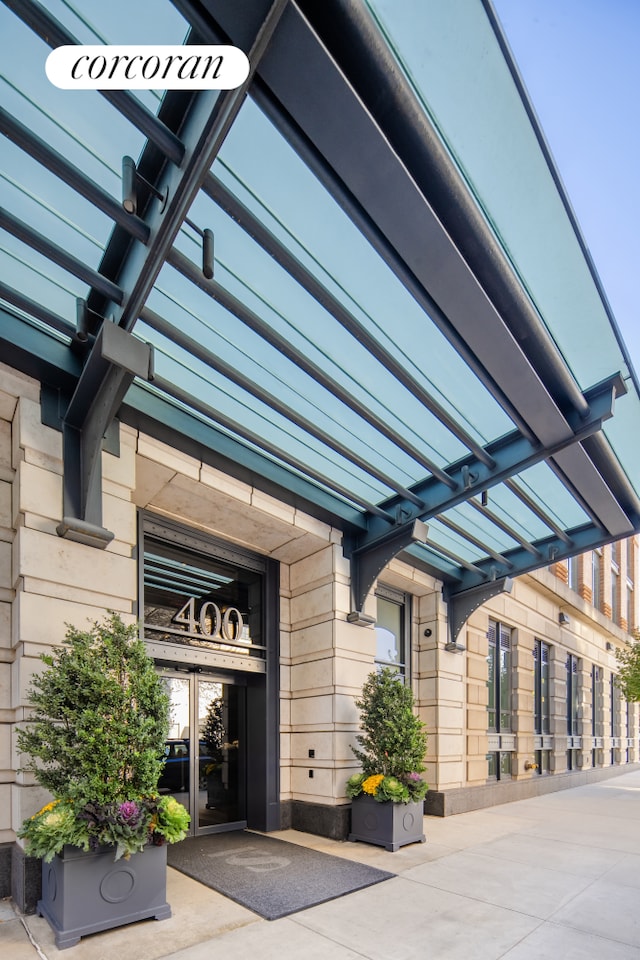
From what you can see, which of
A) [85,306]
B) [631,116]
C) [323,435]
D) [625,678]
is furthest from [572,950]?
[625,678]

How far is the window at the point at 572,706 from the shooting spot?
57.9ft

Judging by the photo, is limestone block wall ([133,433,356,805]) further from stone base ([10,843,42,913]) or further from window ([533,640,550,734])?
window ([533,640,550,734])

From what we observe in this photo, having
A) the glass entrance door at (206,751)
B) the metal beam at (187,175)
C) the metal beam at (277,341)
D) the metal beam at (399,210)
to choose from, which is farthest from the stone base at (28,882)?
the metal beam at (399,210)

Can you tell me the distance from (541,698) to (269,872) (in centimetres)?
1144

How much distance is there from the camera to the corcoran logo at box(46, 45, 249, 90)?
3.34 meters

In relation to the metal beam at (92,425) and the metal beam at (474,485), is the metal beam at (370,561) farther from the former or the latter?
the metal beam at (92,425)

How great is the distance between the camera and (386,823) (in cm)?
768

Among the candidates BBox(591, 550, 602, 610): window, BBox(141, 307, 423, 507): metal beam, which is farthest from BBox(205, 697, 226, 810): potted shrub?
BBox(591, 550, 602, 610): window

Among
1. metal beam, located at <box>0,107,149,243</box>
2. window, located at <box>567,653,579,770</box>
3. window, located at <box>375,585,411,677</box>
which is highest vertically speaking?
metal beam, located at <box>0,107,149,243</box>

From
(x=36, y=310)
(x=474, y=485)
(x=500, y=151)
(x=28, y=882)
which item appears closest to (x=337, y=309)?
(x=500, y=151)

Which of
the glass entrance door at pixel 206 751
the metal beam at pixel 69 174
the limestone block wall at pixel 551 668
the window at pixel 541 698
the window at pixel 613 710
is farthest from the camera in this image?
the window at pixel 613 710

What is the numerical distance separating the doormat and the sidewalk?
0.16m

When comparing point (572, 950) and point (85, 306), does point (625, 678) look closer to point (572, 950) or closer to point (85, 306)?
point (572, 950)

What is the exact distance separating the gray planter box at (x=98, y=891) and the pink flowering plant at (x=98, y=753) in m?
0.12
